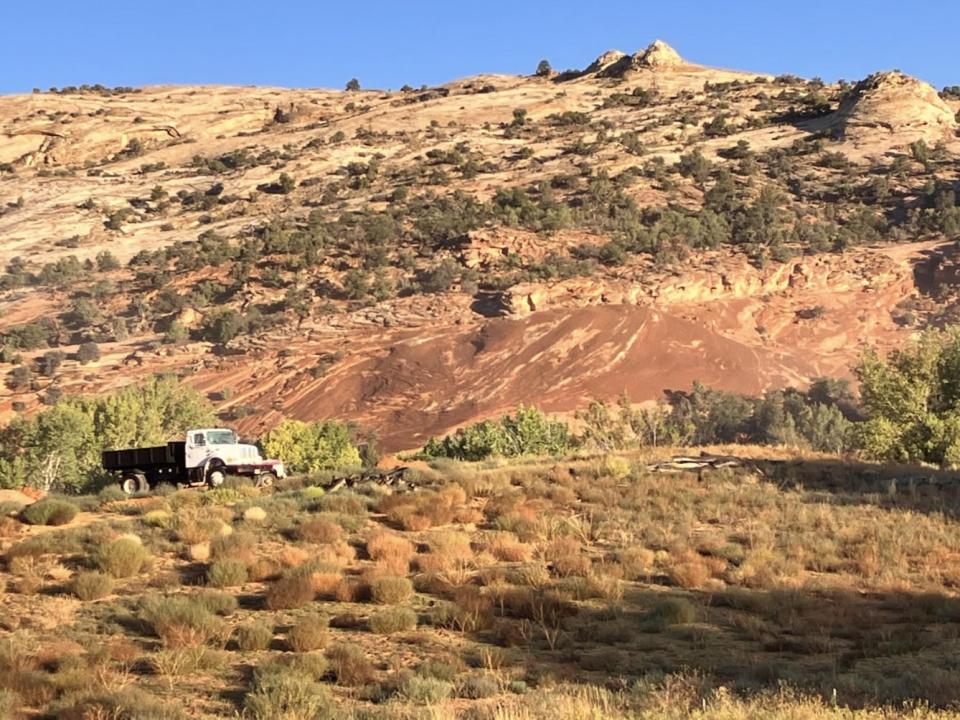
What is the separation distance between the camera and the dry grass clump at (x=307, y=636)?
10820mm

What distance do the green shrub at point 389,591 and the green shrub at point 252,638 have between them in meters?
2.09

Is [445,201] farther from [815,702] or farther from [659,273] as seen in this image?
[815,702]

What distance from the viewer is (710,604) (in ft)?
42.5

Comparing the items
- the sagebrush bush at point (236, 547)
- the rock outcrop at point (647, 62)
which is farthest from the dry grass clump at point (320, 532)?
the rock outcrop at point (647, 62)

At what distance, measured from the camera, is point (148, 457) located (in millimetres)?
24531

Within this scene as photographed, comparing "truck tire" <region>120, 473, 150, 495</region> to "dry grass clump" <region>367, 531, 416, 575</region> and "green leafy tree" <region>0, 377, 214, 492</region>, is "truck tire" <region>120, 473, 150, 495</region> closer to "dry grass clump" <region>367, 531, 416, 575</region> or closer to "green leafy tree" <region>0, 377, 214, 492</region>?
"green leafy tree" <region>0, 377, 214, 492</region>

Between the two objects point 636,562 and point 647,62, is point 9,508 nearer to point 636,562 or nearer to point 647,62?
point 636,562

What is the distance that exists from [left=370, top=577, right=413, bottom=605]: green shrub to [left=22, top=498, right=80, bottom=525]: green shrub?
9027 millimetres

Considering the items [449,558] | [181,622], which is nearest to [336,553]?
[449,558]

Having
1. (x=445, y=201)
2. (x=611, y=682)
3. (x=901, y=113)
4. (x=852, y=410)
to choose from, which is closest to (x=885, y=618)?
(x=611, y=682)

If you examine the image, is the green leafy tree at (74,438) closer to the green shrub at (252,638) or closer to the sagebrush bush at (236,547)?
the sagebrush bush at (236,547)

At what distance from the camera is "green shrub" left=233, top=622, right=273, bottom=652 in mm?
10922

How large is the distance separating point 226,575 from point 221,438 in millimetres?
11910

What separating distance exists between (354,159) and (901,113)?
158ft
